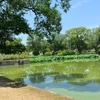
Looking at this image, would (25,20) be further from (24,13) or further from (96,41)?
(96,41)

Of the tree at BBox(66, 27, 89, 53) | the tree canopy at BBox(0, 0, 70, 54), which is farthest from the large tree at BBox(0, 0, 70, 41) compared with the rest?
the tree at BBox(66, 27, 89, 53)

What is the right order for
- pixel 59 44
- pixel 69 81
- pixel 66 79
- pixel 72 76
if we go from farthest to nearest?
pixel 59 44
pixel 72 76
pixel 66 79
pixel 69 81

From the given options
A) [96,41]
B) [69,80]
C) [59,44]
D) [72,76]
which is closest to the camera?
[69,80]

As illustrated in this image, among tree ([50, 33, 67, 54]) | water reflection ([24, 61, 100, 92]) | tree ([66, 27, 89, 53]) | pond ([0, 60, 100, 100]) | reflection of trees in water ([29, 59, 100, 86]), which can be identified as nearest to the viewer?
pond ([0, 60, 100, 100])

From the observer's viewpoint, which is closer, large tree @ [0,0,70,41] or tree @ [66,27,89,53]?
large tree @ [0,0,70,41]

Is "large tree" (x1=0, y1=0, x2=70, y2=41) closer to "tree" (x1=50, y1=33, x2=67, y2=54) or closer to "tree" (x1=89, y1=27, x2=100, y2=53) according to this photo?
"tree" (x1=50, y1=33, x2=67, y2=54)

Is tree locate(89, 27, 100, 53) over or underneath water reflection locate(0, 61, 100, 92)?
over

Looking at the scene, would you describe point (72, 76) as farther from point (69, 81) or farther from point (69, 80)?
point (69, 81)

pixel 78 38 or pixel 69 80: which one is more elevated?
pixel 78 38

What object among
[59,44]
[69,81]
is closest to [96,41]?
[59,44]

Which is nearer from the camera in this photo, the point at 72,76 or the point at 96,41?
the point at 72,76

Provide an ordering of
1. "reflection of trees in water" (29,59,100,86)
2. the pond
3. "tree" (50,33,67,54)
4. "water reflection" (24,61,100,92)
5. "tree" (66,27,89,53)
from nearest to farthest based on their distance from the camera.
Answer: the pond, "water reflection" (24,61,100,92), "reflection of trees in water" (29,59,100,86), "tree" (50,33,67,54), "tree" (66,27,89,53)

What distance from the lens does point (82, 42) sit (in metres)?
68.1

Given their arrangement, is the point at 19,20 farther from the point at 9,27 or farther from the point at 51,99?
the point at 51,99
